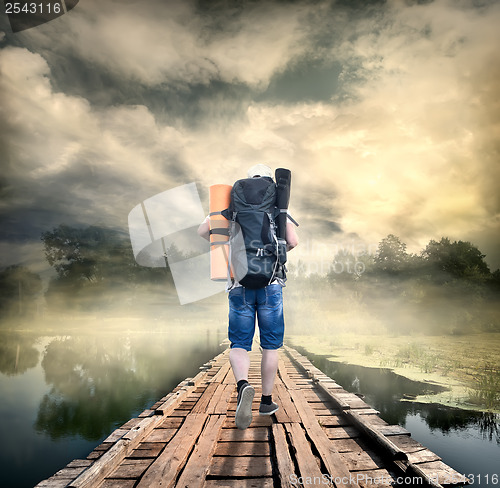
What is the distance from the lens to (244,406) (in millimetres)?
3203

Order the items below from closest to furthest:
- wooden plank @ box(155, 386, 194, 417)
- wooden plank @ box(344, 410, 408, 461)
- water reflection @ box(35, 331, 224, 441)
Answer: wooden plank @ box(344, 410, 408, 461)
wooden plank @ box(155, 386, 194, 417)
water reflection @ box(35, 331, 224, 441)

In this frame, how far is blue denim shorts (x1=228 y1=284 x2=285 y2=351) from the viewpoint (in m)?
3.52

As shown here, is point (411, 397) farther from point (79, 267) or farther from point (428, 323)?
Answer: point (79, 267)

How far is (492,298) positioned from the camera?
36719 mm

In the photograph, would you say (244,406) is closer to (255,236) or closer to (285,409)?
(285,409)

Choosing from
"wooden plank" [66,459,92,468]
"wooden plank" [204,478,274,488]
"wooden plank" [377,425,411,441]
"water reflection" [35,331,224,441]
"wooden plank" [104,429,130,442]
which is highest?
"wooden plank" [204,478,274,488]

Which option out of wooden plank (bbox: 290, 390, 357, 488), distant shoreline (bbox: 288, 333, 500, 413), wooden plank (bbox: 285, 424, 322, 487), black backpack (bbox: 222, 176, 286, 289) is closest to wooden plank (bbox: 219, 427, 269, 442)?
wooden plank (bbox: 285, 424, 322, 487)

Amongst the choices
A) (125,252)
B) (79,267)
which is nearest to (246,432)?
(79,267)

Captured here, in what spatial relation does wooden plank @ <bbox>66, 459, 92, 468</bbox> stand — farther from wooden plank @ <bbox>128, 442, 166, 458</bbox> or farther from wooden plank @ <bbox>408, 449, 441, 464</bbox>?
wooden plank @ <bbox>408, 449, 441, 464</bbox>

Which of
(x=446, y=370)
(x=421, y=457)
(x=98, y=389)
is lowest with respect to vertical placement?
(x=98, y=389)

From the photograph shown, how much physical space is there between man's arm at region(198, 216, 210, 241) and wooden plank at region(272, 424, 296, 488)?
2.35 meters

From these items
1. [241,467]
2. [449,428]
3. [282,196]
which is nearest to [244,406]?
[241,467]

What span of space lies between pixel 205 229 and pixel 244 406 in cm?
210

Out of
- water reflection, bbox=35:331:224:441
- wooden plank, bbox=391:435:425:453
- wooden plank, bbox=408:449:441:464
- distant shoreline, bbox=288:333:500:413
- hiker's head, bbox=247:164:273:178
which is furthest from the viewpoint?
water reflection, bbox=35:331:224:441
